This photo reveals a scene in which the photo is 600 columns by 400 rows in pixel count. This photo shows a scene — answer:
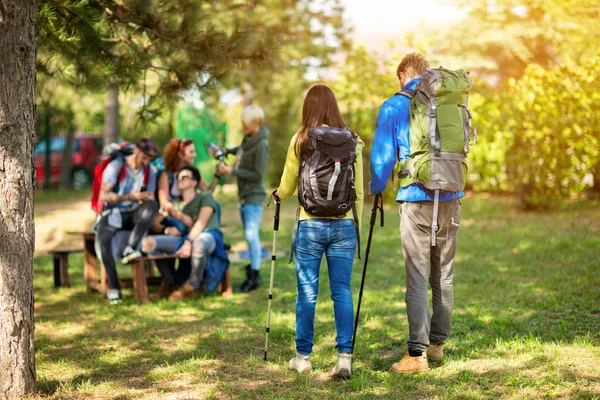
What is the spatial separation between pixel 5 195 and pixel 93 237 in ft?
11.5

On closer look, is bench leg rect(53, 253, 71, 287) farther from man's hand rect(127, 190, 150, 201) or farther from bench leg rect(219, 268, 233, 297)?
bench leg rect(219, 268, 233, 297)

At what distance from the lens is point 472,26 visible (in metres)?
24.0

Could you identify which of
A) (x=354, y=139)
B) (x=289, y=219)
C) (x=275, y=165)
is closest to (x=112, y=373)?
(x=354, y=139)

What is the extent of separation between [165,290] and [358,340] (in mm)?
2576

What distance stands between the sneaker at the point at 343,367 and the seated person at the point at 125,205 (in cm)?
303

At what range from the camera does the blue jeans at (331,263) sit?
14.1 ft

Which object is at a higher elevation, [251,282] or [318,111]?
[318,111]

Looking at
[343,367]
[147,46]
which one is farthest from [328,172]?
[147,46]

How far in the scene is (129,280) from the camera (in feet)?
24.0

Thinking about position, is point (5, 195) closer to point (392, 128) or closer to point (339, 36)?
point (392, 128)

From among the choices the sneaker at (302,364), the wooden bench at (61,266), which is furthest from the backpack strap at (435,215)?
the wooden bench at (61,266)

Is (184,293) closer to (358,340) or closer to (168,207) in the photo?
(168,207)

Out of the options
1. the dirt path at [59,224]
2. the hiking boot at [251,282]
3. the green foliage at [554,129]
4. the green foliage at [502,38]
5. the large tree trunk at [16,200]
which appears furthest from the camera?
the green foliage at [502,38]

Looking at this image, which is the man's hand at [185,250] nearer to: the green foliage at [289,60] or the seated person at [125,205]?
the seated person at [125,205]
